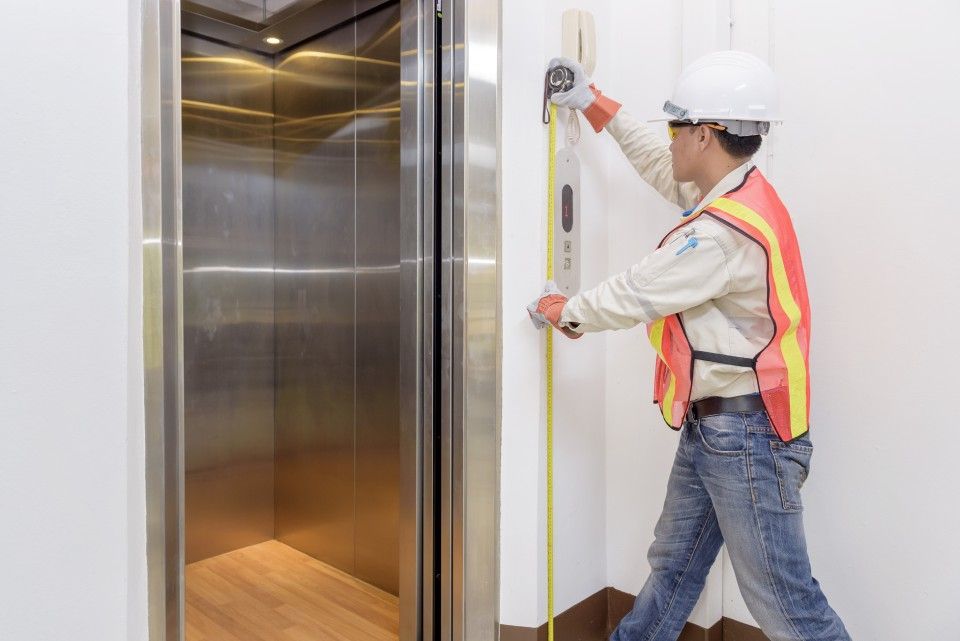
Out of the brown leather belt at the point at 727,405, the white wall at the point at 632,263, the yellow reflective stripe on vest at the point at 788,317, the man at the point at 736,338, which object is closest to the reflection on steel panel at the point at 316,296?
the white wall at the point at 632,263

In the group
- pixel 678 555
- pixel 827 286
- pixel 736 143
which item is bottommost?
pixel 678 555

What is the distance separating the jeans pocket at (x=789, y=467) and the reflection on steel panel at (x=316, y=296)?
5.58 feet

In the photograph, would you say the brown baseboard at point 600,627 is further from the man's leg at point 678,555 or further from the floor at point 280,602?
the floor at point 280,602

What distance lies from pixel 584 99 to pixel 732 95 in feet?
1.49

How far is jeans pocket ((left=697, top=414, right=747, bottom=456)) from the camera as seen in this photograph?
1725mm

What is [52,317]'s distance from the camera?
1.18m

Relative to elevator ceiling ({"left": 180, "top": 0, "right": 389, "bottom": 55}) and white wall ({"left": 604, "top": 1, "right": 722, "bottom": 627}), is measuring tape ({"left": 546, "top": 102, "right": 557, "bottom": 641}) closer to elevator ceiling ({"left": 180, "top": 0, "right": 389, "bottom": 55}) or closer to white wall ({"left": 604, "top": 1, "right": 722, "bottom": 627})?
white wall ({"left": 604, "top": 1, "right": 722, "bottom": 627})

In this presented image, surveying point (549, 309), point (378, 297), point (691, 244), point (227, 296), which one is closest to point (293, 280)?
point (227, 296)

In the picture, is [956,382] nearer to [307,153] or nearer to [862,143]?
[862,143]

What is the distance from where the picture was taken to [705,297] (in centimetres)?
171

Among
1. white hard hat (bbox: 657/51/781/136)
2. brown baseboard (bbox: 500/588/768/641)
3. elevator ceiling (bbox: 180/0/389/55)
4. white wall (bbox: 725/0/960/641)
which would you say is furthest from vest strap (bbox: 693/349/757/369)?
elevator ceiling (bbox: 180/0/389/55)

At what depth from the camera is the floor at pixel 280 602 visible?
2434mm

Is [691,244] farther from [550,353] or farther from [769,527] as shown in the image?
[769,527]

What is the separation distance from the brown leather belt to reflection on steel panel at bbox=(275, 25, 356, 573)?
152 centimetres
